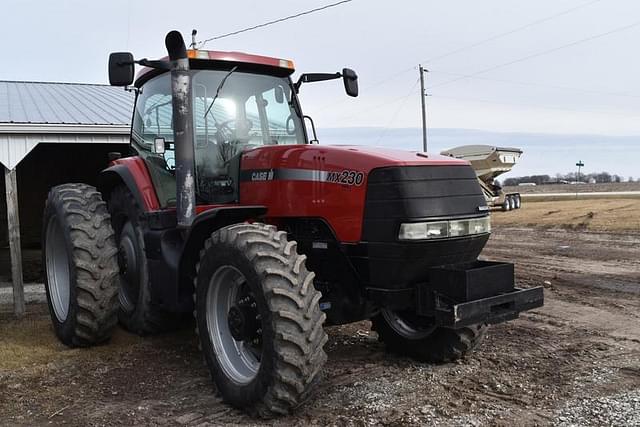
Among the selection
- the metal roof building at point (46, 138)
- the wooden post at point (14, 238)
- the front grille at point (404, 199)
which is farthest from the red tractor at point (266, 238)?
the metal roof building at point (46, 138)

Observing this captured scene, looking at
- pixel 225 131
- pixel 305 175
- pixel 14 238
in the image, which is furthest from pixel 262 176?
pixel 14 238

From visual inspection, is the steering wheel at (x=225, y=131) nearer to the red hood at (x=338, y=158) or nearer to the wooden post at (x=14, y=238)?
the red hood at (x=338, y=158)

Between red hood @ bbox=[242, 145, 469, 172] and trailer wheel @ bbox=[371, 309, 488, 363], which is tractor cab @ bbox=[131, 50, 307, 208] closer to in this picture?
red hood @ bbox=[242, 145, 469, 172]

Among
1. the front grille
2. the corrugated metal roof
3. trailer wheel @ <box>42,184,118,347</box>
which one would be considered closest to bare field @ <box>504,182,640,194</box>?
the corrugated metal roof

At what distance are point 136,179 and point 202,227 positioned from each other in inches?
50.8

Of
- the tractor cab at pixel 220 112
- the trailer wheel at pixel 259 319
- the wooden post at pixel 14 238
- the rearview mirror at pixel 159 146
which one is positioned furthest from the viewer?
the wooden post at pixel 14 238

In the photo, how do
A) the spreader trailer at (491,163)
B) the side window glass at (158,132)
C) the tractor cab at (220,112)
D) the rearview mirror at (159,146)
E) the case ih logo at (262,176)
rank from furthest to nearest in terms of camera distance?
the spreader trailer at (491,163) → the side window glass at (158,132) → the rearview mirror at (159,146) → the tractor cab at (220,112) → the case ih logo at (262,176)

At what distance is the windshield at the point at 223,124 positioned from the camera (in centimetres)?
489

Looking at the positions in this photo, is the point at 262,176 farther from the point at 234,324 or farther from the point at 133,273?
the point at 133,273

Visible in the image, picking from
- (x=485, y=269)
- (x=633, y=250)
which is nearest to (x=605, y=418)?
(x=485, y=269)

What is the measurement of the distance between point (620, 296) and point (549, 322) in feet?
6.61

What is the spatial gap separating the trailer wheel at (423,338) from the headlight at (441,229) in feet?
3.11

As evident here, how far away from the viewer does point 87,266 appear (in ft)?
17.3

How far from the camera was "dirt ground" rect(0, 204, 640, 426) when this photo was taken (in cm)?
401
